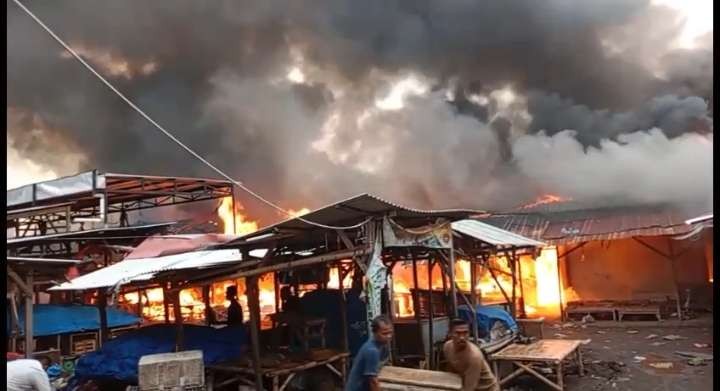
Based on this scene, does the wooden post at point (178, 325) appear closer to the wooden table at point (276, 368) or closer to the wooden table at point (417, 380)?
the wooden table at point (276, 368)

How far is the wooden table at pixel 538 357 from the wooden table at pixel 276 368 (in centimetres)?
299

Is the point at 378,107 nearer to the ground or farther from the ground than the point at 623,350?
farther from the ground

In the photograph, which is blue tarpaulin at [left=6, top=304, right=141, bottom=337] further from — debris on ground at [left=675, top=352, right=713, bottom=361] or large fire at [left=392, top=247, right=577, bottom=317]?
debris on ground at [left=675, top=352, right=713, bottom=361]

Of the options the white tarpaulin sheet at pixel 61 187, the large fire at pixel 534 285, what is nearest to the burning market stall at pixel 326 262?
the white tarpaulin sheet at pixel 61 187

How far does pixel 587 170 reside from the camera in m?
25.0

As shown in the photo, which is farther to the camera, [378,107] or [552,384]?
[378,107]

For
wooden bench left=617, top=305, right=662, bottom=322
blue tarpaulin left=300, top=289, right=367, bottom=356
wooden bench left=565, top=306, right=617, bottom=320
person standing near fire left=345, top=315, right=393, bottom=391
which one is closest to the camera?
person standing near fire left=345, top=315, right=393, bottom=391

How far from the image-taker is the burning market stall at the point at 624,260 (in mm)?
17484

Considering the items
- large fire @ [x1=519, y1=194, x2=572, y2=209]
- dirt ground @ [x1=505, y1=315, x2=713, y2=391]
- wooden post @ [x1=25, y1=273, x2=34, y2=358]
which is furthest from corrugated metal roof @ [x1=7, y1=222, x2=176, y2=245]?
large fire @ [x1=519, y1=194, x2=572, y2=209]

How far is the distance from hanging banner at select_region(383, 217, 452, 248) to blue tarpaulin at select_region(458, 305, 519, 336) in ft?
7.50

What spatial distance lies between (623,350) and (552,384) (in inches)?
186

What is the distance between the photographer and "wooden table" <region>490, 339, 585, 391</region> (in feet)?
31.8

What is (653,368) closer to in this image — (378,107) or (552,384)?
(552,384)

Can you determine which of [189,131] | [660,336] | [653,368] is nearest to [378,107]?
[189,131]
